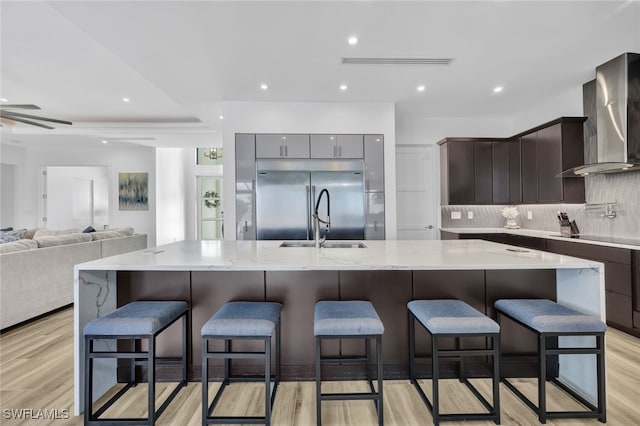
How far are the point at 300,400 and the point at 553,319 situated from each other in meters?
1.51

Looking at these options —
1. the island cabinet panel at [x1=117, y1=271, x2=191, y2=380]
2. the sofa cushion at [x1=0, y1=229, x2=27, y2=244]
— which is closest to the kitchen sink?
the island cabinet panel at [x1=117, y1=271, x2=191, y2=380]

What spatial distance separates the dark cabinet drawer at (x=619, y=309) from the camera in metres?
2.83

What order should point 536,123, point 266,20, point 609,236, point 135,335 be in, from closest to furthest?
point 135,335
point 266,20
point 609,236
point 536,123

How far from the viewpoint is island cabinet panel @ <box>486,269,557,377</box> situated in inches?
80.9

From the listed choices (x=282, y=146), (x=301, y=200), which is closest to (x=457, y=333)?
(x=301, y=200)

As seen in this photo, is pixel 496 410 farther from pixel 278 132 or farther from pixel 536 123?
pixel 536 123

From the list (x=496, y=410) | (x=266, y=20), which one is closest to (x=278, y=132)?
(x=266, y=20)

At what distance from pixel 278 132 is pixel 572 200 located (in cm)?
384

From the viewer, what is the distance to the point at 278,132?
414cm

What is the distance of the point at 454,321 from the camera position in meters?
1.57

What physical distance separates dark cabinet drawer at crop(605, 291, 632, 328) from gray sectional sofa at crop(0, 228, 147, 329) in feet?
19.3

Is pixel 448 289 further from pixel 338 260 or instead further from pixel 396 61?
pixel 396 61

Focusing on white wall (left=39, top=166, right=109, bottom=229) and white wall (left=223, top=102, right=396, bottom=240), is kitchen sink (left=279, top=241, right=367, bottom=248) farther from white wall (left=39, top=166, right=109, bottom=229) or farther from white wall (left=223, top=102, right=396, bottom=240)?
white wall (left=39, top=166, right=109, bottom=229)

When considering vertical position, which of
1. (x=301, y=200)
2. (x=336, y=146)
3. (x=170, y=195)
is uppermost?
(x=336, y=146)
